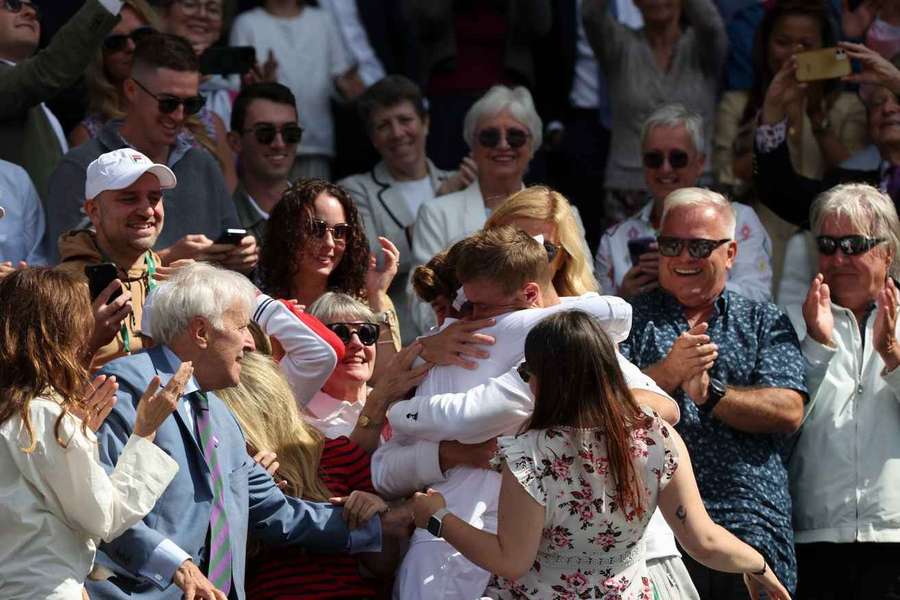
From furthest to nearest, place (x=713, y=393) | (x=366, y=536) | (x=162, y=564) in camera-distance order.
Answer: (x=713, y=393)
(x=366, y=536)
(x=162, y=564)

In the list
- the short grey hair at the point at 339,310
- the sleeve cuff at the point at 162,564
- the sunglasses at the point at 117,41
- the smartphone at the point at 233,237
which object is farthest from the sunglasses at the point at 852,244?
the sunglasses at the point at 117,41

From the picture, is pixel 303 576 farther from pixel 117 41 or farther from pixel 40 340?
pixel 117 41

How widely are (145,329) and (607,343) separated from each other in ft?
4.85

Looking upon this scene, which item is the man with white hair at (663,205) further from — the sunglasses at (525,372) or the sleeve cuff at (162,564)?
the sleeve cuff at (162,564)

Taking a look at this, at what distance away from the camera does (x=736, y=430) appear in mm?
5887

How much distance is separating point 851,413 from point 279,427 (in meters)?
2.23

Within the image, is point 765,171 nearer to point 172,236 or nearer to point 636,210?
point 636,210

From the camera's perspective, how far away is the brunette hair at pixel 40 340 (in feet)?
14.1

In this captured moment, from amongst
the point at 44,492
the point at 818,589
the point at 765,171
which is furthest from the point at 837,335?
the point at 44,492

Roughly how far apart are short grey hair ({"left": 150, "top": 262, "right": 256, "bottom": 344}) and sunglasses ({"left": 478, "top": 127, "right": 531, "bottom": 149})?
2894 mm

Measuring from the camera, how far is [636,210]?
27.7ft

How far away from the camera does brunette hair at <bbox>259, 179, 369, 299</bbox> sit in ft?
20.6

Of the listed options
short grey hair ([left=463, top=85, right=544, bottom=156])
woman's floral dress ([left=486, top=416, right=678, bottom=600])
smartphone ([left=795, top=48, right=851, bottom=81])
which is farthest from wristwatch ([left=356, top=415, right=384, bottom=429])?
smartphone ([left=795, top=48, right=851, bottom=81])

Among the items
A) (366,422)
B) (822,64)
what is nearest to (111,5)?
(366,422)
